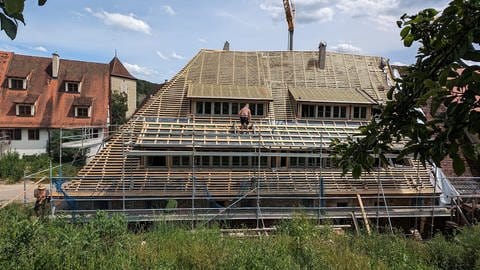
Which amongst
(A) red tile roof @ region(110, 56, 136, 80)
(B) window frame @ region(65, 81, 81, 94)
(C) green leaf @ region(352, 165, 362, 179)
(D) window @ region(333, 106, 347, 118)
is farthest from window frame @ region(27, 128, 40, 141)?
(C) green leaf @ region(352, 165, 362, 179)

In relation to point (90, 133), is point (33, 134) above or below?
below

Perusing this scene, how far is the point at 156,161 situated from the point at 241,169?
3.94 meters

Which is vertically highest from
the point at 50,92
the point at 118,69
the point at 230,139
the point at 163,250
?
the point at 118,69

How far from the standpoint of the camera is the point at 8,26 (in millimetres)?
1527

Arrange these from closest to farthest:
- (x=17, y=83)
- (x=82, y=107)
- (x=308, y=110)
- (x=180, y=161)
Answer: (x=180, y=161) < (x=308, y=110) < (x=17, y=83) < (x=82, y=107)

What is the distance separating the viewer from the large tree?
1975 mm

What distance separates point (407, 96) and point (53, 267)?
18.9 feet

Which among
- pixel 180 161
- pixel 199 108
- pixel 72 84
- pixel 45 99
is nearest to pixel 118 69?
pixel 72 84

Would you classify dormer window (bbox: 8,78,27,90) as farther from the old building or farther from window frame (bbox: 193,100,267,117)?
window frame (bbox: 193,100,267,117)

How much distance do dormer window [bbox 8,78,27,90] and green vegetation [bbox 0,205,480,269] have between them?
26942 millimetres

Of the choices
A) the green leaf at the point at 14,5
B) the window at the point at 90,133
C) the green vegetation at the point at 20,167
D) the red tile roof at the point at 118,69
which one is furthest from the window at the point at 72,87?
the green leaf at the point at 14,5

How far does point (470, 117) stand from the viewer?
6.53ft

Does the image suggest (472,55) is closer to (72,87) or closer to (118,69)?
(72,87)

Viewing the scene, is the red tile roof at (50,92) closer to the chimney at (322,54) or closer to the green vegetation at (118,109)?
the green vegetation at (118,109)
